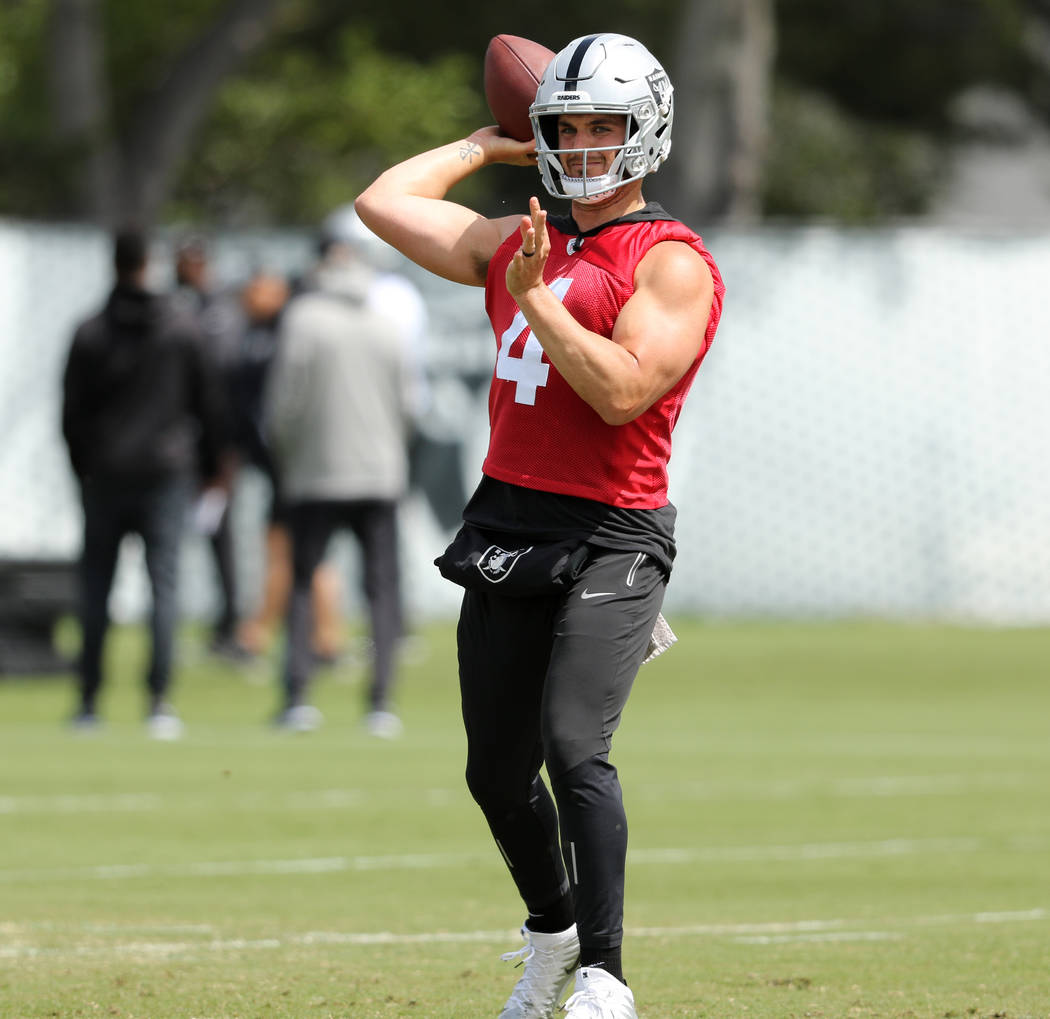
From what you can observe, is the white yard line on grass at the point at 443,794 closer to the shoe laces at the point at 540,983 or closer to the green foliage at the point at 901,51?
the shoe laces at the point at 540,983

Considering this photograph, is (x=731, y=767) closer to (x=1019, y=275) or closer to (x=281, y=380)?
(x=281, y=380)

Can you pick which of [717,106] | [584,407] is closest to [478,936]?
[584,407]

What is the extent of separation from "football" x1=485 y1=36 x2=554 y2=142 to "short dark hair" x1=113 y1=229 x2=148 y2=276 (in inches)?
248

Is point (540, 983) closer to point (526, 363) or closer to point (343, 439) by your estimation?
point (526, 363)

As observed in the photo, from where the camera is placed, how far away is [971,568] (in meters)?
20.1

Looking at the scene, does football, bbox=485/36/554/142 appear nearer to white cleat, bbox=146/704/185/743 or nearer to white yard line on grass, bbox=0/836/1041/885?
white yard line on grass, bbox=0/836/1041/885

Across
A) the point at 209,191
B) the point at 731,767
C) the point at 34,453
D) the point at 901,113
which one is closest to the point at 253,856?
the point at 731,767

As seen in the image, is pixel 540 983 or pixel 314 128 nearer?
pixel 540 983

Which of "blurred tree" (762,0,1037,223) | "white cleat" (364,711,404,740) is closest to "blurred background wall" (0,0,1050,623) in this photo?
"white cleat" (364,711,404,740)

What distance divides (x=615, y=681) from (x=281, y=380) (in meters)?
7.60

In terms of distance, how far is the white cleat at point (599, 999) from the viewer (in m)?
5.11

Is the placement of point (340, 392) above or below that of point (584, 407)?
below

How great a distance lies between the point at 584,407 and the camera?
5.45 meters

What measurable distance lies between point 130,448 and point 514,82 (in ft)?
21.1
